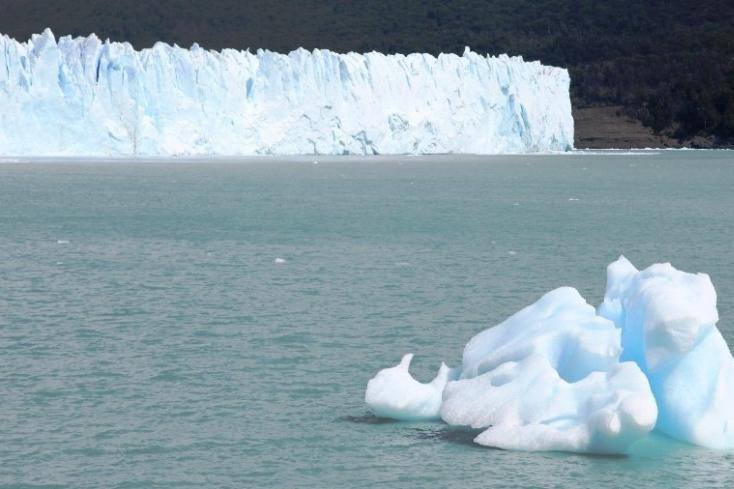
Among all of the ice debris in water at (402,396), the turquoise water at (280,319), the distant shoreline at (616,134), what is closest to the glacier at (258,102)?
the turquoise water at (280,319)

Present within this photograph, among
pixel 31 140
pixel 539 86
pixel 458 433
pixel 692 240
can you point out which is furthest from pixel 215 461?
pixel 539 86

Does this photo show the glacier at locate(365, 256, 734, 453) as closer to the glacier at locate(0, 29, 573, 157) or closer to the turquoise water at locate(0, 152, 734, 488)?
the turquoise water at locate(0, 152, 734, 488)

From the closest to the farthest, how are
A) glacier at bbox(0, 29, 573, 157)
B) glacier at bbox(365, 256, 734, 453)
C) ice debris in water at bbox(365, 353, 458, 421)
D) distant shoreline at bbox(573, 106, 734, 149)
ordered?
glacier at bbox(365, 256, 734, 453) < ice debris in water at bbox(365, 353, 458, 421) < glacier at bbox(0, 29, 573, 157) < distant shoreline at bbox(573, 106, 734, 149)

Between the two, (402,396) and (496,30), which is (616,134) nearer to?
(496,30)

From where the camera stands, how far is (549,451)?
24.5ft

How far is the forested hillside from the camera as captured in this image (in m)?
88.6

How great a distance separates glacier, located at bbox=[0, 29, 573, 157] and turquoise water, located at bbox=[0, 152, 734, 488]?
10.9 metres

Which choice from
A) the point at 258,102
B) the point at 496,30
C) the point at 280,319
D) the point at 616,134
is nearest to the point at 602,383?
the point at 280,319

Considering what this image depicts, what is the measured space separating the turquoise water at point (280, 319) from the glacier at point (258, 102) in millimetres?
10865

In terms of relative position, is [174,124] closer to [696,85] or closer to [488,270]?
[488,270]

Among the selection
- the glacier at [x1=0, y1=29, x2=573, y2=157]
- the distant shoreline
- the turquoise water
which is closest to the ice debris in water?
the turquoise water

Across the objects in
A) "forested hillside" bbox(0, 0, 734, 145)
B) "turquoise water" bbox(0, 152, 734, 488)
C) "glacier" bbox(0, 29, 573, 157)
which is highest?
"forested hillside" bbox(0, 0, 734, 145)

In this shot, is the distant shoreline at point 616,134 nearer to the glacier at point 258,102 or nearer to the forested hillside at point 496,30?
the forested hillside at point 496,30

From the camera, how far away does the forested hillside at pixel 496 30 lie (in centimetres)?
8856
